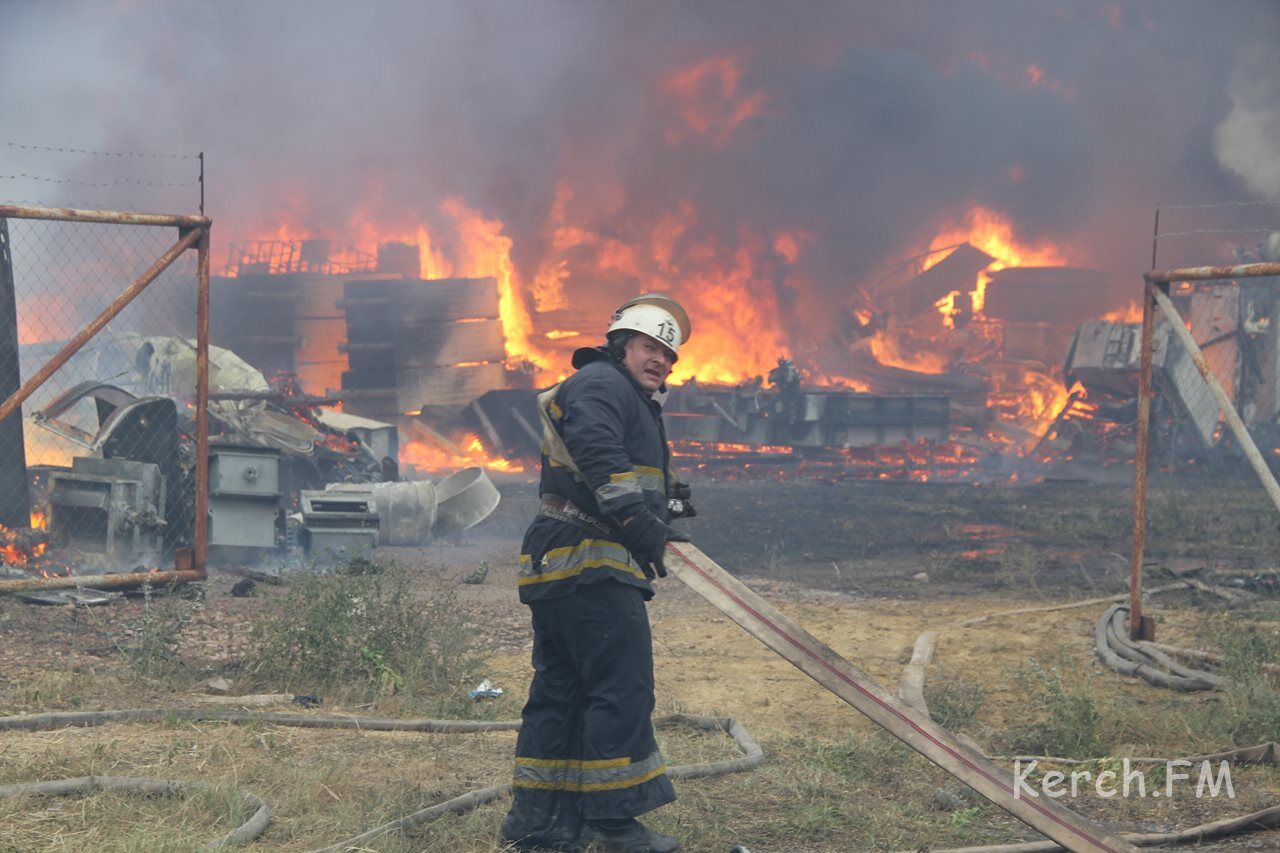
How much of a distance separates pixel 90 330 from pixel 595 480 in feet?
13.1

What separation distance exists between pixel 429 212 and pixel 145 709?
32.5 metres

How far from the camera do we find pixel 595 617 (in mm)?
4125

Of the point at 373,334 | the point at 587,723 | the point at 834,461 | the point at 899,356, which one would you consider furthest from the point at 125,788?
the point at 899,356

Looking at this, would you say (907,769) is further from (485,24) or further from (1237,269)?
(485,24)

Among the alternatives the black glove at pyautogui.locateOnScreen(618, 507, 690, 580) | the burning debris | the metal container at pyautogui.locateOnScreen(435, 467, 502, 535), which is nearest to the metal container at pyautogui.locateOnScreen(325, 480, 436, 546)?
the burning debris

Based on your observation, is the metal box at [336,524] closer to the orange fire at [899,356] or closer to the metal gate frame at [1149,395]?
the metal gate frame at [1149,395]

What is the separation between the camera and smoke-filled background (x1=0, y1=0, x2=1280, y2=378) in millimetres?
34844

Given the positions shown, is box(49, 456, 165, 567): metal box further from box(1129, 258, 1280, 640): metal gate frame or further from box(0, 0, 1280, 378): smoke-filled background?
box(0, 0, 1280, 378): smoke-filled background

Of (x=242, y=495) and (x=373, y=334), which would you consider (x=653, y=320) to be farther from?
(x=373, y=334)

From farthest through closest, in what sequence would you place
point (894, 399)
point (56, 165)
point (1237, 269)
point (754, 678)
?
point (56, 165) → point (894, 399) → point (754, 678) → point (1237, 269)

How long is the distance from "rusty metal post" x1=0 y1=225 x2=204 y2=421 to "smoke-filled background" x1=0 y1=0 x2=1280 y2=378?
2612 centimetres

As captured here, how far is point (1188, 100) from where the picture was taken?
1467 inches

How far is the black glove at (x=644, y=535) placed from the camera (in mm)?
4047

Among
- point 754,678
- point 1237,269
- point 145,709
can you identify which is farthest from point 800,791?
point 1237,269
